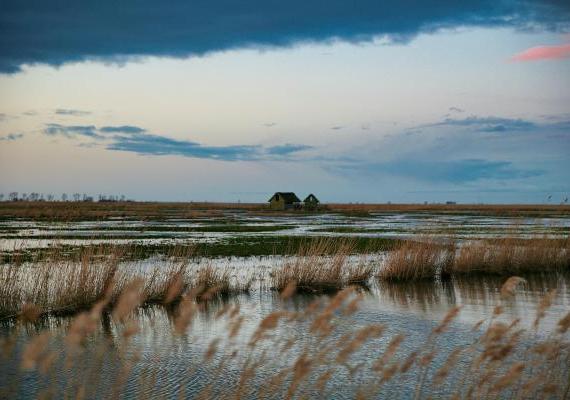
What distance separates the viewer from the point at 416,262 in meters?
19.0

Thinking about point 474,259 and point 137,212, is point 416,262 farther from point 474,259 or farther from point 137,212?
point 137,212

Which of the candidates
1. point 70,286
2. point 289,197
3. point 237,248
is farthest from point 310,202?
point 70,286

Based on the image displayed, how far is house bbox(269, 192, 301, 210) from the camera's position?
9862 cm

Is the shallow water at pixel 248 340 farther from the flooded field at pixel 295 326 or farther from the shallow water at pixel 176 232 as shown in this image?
the shallow water at pixel 176 232

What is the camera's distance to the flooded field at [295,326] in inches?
204

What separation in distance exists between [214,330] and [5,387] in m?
4.37

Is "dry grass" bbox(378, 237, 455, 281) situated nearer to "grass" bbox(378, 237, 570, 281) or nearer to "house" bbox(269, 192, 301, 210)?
"grass" bbox(378, 237, 570, 281)

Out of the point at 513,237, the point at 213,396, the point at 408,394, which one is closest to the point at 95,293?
the point at 213,396

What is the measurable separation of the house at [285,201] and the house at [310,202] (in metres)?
1.39

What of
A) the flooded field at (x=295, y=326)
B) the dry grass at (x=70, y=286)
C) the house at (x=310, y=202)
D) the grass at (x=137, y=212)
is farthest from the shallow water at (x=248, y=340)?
the house at (x=310, y=202)

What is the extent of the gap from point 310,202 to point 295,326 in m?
87.2

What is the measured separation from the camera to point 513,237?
2141 centimetres

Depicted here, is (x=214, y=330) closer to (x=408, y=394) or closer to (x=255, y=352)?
(x=255, y=352)

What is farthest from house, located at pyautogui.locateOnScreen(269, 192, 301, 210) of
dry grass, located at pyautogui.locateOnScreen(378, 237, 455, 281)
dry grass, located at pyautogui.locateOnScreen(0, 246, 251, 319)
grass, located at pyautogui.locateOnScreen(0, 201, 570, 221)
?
dry grass, located at pyautogui.locateOnScreen(0, 246, 251, 319)
